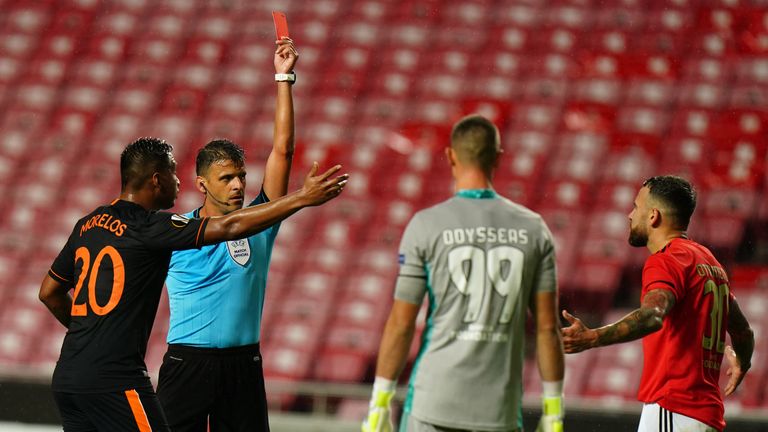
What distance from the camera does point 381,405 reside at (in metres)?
2.58

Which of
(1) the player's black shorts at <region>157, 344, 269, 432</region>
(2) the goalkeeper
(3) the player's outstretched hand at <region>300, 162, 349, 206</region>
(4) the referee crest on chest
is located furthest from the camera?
(4) the referee crest on chest

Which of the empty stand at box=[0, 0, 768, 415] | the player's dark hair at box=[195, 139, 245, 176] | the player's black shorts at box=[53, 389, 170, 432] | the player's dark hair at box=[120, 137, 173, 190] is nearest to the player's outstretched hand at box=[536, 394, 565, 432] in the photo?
the player's black shorts at box=[53, 389, 170, 432]

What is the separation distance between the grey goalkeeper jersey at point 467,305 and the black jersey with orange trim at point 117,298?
2.59 feet

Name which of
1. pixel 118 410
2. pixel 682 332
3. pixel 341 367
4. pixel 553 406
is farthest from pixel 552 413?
pixel 341 367

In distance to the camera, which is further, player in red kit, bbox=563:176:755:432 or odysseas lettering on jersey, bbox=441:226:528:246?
player in red kit, bbox=563:176:755:432

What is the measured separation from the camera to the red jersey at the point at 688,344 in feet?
10.2

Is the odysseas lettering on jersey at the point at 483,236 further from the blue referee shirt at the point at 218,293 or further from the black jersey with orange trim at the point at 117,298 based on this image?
the blue referee shirt at the point at 218,293

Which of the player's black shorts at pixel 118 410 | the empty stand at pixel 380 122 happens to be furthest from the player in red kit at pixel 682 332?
the empty stand at pixel 380 122

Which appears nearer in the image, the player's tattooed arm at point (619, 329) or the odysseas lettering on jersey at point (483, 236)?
the odysseas lettering on jersey at point (483, 236)

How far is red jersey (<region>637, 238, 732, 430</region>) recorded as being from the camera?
3115 mm

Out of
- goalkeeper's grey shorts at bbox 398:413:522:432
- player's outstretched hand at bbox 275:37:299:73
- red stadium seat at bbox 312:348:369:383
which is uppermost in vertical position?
→ player's outstretched hand at bbox 275:37:299:73

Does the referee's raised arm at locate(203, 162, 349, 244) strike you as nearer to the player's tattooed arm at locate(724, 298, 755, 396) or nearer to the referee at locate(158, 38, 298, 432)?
the referee at locate(158, 38, 298, 432)

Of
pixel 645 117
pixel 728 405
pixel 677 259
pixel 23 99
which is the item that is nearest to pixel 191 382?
pixel 677 259

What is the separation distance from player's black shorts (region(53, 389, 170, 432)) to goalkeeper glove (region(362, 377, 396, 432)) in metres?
0.76
